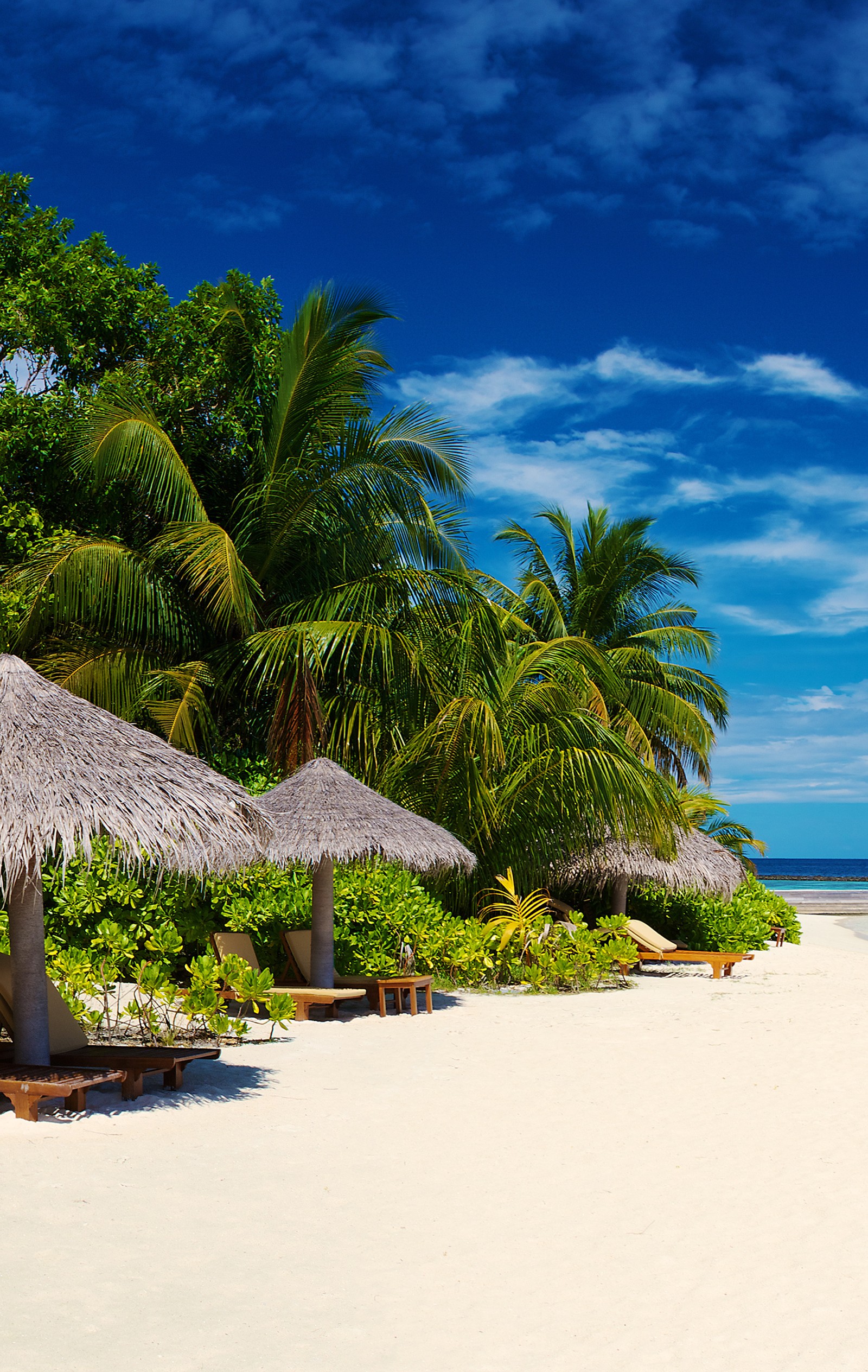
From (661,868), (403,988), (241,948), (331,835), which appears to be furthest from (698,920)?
(331,835)

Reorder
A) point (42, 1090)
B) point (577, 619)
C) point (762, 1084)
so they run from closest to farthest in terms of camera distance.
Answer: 1. point (42, 1090)
2. point (762, 1084)
3. point (577, 619)

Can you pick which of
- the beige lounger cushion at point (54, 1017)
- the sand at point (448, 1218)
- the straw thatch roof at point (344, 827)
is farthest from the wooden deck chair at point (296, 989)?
the beige lounger cushion at point (54, 1017)

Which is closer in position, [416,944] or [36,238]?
[416,944]

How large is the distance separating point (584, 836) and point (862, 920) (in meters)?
25.0

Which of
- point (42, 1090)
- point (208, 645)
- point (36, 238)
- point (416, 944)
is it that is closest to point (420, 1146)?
point (42, 1090)

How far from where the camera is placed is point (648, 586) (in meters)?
20.2

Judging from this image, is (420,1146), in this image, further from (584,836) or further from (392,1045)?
(584,836)

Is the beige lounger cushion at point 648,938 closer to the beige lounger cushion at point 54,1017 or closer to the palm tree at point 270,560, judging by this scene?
the palm tree at point 270,560

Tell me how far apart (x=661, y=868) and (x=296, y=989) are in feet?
20.7

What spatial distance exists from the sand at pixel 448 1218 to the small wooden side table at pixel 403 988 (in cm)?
161

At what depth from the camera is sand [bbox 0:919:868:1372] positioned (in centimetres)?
317

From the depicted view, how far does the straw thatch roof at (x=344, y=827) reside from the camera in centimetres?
866

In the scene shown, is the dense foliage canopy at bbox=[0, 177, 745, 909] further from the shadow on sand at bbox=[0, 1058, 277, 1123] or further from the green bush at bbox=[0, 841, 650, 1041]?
the shadow on sand at bbox=[0, 1058, 277, 1123]

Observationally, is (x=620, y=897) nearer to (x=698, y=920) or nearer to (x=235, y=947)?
(x=698, y=920)
